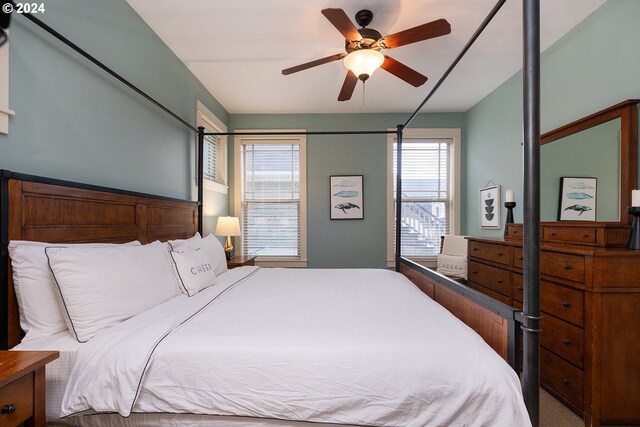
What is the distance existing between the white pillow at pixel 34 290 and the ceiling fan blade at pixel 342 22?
1.86 meters

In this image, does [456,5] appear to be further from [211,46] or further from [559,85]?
[211,46]

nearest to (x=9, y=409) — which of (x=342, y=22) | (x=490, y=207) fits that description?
(x=342, y=22)

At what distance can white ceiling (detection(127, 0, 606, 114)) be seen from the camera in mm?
2027

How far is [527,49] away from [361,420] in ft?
4.81

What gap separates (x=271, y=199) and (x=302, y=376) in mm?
3264

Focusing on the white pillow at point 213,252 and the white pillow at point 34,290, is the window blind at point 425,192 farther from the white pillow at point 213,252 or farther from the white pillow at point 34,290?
the white pillow at point 34,290

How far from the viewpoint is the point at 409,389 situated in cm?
98

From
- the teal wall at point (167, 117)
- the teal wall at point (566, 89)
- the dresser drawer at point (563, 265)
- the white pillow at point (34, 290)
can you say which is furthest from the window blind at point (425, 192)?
the white pillow at point (34, 290)

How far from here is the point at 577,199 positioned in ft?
6.88

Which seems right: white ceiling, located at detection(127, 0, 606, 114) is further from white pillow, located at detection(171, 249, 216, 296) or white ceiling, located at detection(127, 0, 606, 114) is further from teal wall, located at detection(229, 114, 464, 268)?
white pillow, located at detection(171, 249, 216, 296)

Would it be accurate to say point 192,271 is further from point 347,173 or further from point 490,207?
point 490,207

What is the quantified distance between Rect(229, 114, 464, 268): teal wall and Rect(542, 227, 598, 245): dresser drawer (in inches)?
82.9

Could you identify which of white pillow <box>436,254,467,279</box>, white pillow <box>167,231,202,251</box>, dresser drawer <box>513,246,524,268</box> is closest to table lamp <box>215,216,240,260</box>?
white pillow <box>167,231,202,251</box>

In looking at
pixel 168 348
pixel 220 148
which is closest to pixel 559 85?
pixel 168 348
